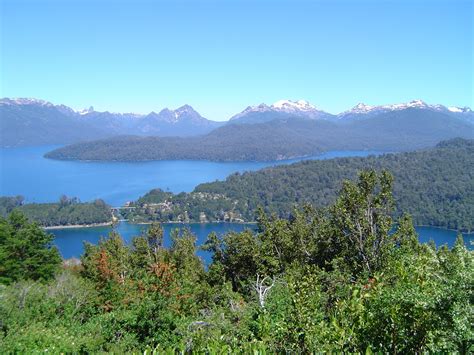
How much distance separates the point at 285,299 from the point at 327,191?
10777 cm

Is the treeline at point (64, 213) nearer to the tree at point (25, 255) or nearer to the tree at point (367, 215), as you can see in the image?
the tree at point (25, 255)

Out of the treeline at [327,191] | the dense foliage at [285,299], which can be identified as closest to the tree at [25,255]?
the dense foliage at [285,299]

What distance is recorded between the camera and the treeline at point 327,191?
96.3m

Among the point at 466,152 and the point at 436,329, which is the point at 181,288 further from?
the point at 466,152

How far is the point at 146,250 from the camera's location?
22500mm

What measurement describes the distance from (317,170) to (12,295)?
4713 inches

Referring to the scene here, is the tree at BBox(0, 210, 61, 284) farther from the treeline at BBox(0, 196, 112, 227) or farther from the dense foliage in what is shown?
the treeline at BBox(0, 196, 112, 227)

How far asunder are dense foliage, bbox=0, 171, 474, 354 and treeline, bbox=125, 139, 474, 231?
77722mm

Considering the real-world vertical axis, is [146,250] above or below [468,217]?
above

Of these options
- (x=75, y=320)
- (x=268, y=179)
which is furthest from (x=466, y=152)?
(x=75, y=320)

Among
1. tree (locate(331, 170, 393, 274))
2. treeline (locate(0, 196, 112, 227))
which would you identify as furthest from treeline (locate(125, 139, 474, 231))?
tree (locate(331, 170, 393, 274))

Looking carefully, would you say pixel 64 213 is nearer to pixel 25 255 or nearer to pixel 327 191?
pixel 327 191

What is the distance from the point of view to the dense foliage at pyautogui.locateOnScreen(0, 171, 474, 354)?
189 inches

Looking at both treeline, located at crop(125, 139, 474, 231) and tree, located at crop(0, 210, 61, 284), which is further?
treeline, located at crop(125, 139, 474, 231)
